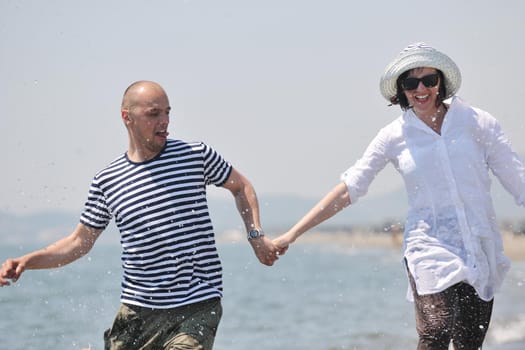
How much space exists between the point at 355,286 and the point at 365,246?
142 ft

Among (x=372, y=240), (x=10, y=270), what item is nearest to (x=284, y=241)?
(x=10, y=270)

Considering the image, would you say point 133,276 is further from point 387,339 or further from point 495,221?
point 387,339

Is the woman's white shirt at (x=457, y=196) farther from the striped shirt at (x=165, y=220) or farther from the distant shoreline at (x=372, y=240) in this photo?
→ the distant shoreline at (x=372, y=240)

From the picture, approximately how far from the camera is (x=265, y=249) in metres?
6.66

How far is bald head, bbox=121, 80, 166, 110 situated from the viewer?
6285mm

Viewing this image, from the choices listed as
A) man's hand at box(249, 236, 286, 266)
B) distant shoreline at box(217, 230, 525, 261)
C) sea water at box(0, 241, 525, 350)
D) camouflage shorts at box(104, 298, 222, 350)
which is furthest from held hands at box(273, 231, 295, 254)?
distant shoreline at box(217, 230, 525, 261)

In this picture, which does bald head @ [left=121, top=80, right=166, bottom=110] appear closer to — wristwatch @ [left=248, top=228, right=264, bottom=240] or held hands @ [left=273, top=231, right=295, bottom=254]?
wristwatch @ [left=248, top=228, right=264, bottom=240]

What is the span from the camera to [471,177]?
6.20 m

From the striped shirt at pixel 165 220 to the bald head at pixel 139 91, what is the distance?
32cm

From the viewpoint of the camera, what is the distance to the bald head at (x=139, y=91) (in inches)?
247

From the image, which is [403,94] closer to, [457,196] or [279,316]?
[457,196]

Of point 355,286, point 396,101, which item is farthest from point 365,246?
point 396,101

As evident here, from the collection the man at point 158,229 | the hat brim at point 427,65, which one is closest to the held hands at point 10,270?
the man at point 158,229

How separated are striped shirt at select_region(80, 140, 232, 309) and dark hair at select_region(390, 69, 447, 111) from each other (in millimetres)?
1127
